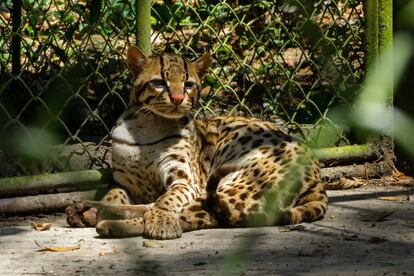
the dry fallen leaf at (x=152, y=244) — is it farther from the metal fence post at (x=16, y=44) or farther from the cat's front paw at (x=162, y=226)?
the metal fence post at (x=16, y=44)

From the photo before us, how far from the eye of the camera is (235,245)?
2758 millimetres

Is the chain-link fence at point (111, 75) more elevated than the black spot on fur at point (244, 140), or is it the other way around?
the chain-link fence at point (111, 75)

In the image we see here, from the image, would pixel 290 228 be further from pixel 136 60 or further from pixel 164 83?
pixel 136 60

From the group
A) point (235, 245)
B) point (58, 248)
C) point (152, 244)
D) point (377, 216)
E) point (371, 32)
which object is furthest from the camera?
point (371, 32)

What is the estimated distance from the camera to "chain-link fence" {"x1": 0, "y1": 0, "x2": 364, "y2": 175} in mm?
4535

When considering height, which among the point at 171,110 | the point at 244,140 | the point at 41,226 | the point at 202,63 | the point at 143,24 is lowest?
the point at 41,226

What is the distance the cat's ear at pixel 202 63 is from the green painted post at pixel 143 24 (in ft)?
1.05

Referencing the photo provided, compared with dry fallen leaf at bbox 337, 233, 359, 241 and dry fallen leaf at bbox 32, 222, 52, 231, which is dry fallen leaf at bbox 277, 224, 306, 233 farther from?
dry fallen leaf at bbox 32, 222, 52, 231

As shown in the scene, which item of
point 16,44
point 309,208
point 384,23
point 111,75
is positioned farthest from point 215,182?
point 384,23

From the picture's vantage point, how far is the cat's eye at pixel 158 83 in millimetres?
4402

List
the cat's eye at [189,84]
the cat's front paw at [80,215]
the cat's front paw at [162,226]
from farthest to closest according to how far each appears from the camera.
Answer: the cat's eye at [189,84]
the cat's front paw at [80,215]
the cat's front paw at [162,226]

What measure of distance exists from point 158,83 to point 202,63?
352mm

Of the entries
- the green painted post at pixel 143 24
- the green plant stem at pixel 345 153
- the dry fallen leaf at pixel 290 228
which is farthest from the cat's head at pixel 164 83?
the green plant stem at pixel 345 153

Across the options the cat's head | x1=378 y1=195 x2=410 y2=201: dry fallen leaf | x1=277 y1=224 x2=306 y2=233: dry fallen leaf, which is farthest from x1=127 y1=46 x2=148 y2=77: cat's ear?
x1=378 y1=195 x2=410 y2=201: dry fallen leaf
